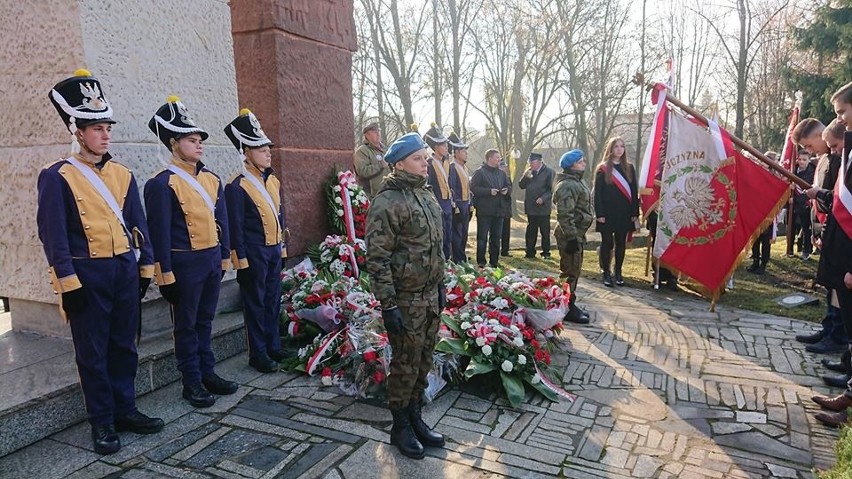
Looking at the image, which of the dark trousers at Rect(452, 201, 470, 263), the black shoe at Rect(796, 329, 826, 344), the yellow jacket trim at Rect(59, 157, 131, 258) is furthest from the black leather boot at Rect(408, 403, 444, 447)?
the dark trousers at Rect(452, 201, 470, 263)

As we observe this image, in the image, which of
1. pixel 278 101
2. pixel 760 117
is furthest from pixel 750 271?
pixel 760 117

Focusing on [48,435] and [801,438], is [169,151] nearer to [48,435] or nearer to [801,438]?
[48,435]

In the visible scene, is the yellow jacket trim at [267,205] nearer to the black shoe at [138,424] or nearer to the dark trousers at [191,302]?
the dark trousers at [191,302]

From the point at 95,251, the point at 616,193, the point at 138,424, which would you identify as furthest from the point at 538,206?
the point at 95,251

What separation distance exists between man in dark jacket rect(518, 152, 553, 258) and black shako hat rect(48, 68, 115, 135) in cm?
801

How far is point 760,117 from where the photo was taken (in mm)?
24406

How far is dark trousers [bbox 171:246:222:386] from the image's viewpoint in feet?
12.2

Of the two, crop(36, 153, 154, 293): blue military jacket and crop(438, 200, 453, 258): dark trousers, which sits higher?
crop(36, 153, 154, 293): blue military jacket

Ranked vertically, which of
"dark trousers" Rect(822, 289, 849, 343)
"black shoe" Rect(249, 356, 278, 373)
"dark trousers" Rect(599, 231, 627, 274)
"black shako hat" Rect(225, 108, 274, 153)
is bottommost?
"black shoe" Rect(249, 356, 278, 373)

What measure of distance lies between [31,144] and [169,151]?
107 centimetres

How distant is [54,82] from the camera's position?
13.1 ft

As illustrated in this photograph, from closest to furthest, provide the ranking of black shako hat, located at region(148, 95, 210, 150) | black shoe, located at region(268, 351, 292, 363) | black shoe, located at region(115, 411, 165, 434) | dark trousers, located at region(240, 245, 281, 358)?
black shoe, located at region(115, 411, 165, 434)
black shako hat, located at region(148, 95, 210, 150)
dark trousers, located at region(240, 245, 281, 358)
black shoe, located at region(268, 351, 292, 363)

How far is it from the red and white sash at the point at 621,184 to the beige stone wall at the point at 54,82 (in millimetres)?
5173

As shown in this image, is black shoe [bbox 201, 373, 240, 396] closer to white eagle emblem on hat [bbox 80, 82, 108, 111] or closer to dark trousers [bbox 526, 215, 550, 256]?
white eagle emblem on hat [bbox 80, 82, 108, 111]
